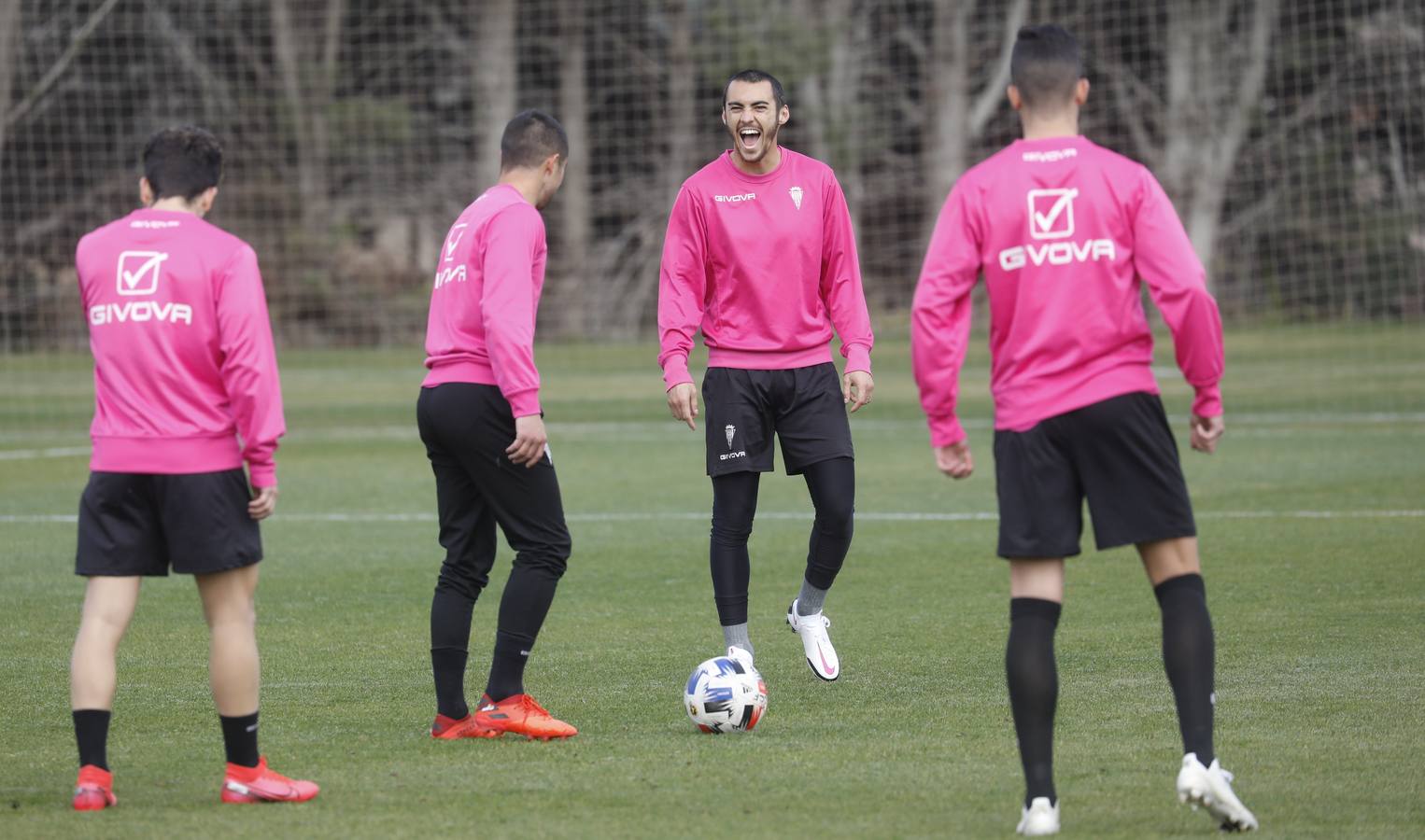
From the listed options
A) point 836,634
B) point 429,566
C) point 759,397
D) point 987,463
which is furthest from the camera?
point 987,463

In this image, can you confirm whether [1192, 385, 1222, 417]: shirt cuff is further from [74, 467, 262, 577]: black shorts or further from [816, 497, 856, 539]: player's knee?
[74, 467, 262, 577]: black shorts

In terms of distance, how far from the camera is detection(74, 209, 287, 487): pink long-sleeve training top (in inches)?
201

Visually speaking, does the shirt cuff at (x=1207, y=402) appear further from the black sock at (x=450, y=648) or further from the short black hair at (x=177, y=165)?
the short black hair at (x=177, y=165)

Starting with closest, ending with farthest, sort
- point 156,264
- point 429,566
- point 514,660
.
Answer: point 156,264
point 514,660
point 429,566

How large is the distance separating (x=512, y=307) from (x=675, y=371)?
1291 mm

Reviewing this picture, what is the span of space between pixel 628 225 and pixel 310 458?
1885cm

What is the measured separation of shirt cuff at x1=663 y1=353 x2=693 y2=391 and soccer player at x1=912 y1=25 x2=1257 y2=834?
7.38ft

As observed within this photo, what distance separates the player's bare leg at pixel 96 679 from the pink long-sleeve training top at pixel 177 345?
1.21 feet

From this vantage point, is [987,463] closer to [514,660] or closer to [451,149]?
[514,660]

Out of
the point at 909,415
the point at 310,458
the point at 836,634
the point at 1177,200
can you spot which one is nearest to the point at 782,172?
the point at 836,634

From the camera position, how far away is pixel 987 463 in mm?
15891

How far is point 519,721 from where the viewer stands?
6152 mm

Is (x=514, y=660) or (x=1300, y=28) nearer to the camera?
(x=514, y=660)

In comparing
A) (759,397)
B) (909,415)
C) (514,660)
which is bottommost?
(909,415)
